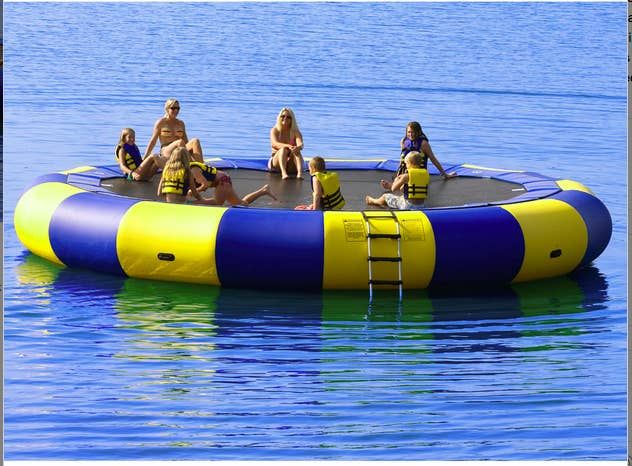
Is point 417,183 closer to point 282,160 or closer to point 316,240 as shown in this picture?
point 316,240

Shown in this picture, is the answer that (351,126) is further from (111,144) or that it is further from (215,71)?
(215,71)

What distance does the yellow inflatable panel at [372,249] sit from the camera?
10297 mm

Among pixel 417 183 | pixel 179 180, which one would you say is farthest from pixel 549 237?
pixel 179 180

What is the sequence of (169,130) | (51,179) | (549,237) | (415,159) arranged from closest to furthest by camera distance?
(549,237) < (415,159) < (51,179) < (169,130)

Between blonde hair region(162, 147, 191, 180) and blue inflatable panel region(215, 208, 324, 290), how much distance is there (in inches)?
28.1

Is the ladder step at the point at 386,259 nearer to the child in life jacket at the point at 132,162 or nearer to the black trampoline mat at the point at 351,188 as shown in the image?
the black trampoline mat at the point at 351,188

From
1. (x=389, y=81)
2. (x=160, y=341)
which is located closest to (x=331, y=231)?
(x=160, y=341)

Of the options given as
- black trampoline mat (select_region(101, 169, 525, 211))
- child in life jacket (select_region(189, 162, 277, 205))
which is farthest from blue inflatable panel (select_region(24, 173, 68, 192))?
child in life jacket (select_region(189, 162, 277, 205))

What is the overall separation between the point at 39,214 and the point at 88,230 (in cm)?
67

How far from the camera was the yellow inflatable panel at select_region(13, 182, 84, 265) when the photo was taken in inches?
442

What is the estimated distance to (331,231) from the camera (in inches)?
404

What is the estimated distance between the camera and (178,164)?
10961 mm

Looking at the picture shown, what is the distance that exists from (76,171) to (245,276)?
262 centimetres

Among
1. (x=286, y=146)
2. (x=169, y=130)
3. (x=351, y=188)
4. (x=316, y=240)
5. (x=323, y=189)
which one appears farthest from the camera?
(x=286, y=146)
